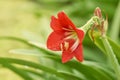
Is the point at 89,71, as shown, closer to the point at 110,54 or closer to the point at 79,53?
the point at 110,54

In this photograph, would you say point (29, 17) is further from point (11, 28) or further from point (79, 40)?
point (79, 40)

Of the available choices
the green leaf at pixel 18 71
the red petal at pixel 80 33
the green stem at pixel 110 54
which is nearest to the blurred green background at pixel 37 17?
the green leaf at pixel 18 71

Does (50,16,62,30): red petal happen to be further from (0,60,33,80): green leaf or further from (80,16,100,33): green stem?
(0,60,33,80): green leaf

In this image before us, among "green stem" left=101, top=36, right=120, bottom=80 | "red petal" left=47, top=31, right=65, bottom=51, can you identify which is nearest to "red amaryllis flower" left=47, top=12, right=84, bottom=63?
"red petal" left=47, top=31, right=65, bottom=51

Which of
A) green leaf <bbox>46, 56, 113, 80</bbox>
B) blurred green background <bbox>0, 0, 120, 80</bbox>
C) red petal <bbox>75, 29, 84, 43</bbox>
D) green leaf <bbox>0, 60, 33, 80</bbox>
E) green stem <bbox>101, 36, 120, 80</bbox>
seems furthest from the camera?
blurred green background <bbox>0, 0, 120, 80</bbox>

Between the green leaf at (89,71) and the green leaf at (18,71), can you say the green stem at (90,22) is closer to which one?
the green leaf at (89,71)

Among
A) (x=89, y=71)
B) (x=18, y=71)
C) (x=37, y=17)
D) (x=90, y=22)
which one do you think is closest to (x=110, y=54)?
(x=90, y=22)

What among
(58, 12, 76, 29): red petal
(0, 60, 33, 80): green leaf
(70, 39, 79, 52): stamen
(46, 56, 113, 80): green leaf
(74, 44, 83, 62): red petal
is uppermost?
(0, 60, 33, 80): green leaf
